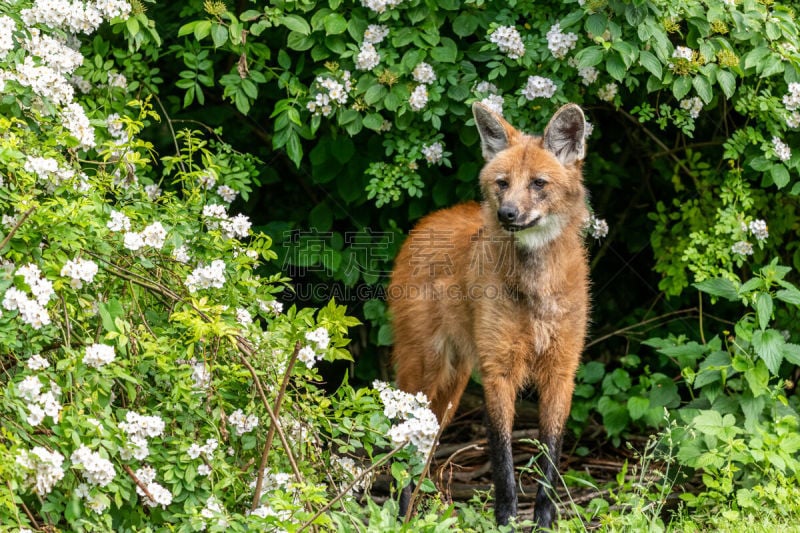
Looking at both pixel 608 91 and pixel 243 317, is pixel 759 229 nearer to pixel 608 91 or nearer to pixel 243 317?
pixel 608 91

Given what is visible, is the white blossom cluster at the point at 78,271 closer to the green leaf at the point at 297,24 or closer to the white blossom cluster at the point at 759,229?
the green leaf at the point at 297,24

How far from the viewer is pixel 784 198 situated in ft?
16.3

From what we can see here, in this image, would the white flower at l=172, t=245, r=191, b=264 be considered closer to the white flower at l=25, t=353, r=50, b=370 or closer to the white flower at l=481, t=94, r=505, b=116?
the white flower at l=25, t=353, r=50, b=370

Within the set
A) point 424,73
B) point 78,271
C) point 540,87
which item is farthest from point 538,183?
point 78,271

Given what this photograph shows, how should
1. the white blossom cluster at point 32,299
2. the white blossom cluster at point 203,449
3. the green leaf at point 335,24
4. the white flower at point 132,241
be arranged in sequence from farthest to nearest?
the green leaf at point 335,24 → the white flower at point 132,241 → the white blossom cluster at point 203,449 → the white blossom cluster at point 32,299

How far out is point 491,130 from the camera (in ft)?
14.0

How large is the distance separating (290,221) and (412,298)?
Result: 119 cm

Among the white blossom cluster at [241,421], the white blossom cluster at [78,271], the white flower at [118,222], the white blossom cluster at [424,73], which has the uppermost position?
the white blossom cluster at [424,73]

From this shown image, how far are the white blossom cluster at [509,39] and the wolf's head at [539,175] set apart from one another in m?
0.34

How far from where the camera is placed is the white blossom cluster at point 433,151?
458 cm

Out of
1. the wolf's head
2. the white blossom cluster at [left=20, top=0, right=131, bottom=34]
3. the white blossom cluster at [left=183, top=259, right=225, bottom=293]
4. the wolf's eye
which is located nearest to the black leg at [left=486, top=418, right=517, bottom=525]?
the wolf's head

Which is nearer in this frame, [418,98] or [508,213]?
[508,213]

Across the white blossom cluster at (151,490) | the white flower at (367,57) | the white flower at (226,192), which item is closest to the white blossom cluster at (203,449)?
the white blossom cluster at (151,490)

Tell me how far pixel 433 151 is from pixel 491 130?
42cm
